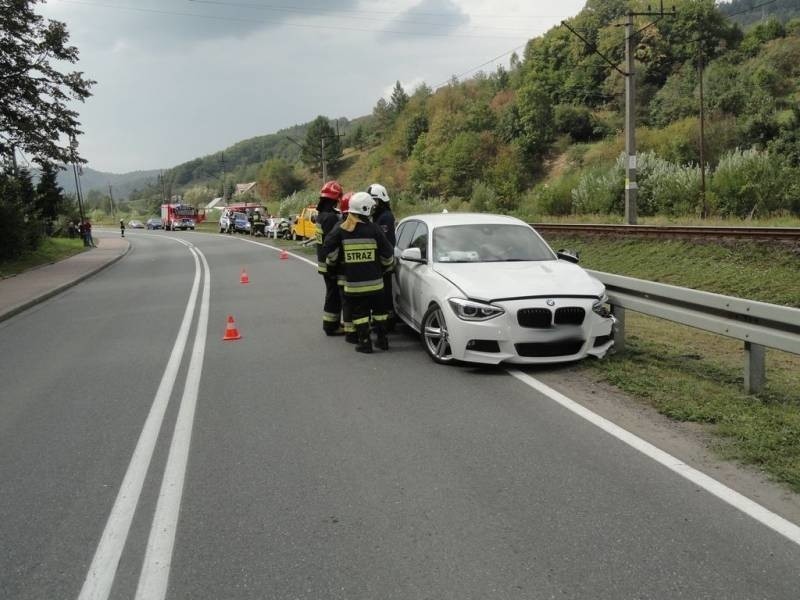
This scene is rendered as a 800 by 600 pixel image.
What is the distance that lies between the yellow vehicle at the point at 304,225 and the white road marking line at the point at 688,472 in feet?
92.6

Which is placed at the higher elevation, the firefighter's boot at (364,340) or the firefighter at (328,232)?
the firefighter at (328,232)

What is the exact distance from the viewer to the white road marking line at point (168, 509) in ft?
10.4

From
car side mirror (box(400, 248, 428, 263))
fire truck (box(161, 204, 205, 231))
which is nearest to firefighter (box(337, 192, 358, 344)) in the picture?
car side mirror (box(400, 248, 428, 263))

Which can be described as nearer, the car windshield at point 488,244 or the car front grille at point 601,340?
the car front grille at point 601,340

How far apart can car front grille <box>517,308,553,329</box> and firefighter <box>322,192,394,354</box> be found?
2.03 meters

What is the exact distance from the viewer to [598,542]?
3.41m

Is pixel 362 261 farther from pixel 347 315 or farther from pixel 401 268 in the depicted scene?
pixel 401 268

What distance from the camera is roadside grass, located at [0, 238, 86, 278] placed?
23.4m

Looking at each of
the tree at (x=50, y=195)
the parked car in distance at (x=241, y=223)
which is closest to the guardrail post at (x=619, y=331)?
the tree at (x=50, y=195)

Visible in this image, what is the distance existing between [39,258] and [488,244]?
84.0 ft

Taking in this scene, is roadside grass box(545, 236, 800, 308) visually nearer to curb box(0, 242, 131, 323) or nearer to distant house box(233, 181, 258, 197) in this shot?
curb box(0, 242, 131, 323)

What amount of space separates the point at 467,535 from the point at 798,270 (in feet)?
41.7

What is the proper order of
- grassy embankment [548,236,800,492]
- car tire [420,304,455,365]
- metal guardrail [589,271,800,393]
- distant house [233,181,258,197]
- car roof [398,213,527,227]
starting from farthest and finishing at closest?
distant house [233,181,258,197] → car roof [398,213,527,227] → car tire [420,304,455,365] → metal guardrail [589,271,800,393] → grassy embankment [548,236,800,492]

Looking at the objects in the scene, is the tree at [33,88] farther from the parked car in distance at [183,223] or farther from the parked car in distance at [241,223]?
the parked car in distance at [183,223]
